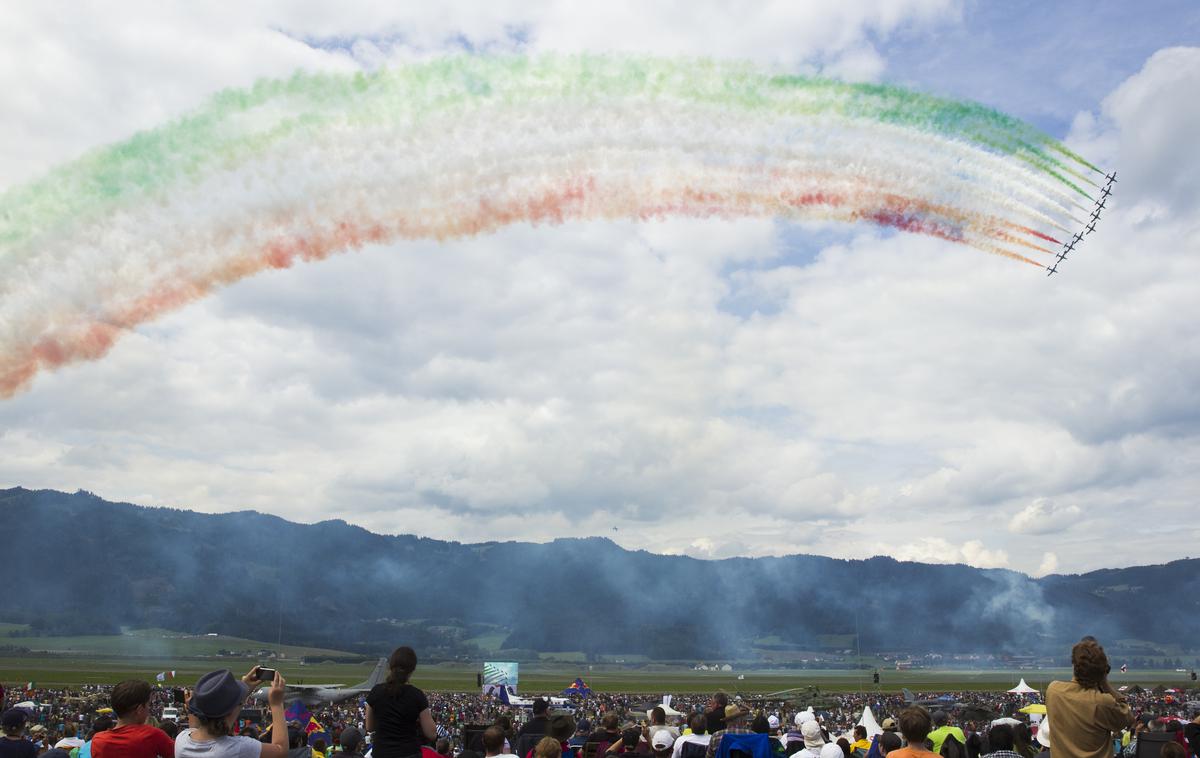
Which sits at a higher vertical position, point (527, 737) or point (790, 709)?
point (527, 737)

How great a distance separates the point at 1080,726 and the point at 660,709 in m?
6.24

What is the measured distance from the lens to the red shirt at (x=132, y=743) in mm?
5961

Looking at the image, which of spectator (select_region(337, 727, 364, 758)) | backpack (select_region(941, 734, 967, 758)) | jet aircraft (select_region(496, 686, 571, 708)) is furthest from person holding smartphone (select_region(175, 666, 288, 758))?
jet aircraft (select_region(496, 686, 571, 708))

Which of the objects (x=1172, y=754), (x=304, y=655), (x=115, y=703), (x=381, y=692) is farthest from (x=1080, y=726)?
(x=304, y=655)

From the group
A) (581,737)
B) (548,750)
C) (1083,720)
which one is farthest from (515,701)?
(1083,720)

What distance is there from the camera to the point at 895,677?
13862 centimetres

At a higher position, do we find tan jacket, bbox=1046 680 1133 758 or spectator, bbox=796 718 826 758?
tan jacket, bbox=1046 680 1133 758

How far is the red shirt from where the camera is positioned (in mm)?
5961

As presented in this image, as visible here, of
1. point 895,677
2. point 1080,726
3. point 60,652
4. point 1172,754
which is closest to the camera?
point 1080,726

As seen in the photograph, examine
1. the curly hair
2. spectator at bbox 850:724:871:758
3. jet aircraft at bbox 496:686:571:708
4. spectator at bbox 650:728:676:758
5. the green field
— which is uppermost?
the curly hair

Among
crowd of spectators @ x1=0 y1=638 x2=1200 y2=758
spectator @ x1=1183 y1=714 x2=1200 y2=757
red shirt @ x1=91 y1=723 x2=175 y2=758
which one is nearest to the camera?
crowd of spectators @ x1=0 y1=638 x2=1200 y2=758

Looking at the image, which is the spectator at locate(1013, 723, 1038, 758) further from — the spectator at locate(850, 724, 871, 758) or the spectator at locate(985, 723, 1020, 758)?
the spectator at locate(850, 724, 871, 758)

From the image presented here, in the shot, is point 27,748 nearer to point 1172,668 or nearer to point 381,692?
point 381,692

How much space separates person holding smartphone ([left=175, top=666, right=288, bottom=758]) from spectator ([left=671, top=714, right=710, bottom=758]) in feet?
18.9
